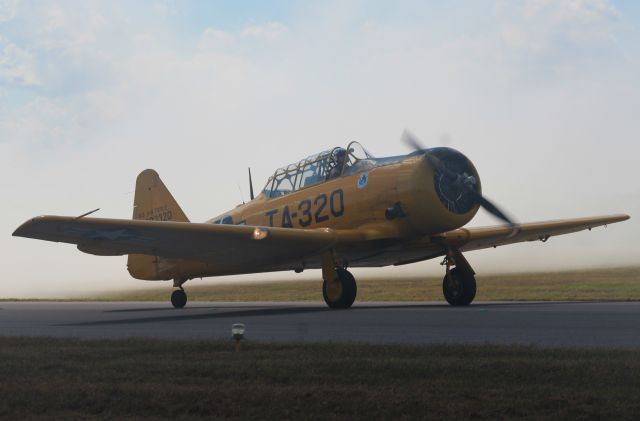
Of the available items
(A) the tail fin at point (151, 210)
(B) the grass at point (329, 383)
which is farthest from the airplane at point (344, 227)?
(B) the grass at point (329, 383)

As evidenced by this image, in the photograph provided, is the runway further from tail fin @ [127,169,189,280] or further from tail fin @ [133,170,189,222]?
tail fin @ [133,170,189,222]

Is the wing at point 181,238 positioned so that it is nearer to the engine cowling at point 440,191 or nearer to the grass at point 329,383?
the engine cowling at point 440,191

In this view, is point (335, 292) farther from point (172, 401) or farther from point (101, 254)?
point (172, 401)

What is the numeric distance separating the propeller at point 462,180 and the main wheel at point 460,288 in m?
1.85

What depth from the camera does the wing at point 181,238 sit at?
16391 mm

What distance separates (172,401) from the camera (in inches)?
242

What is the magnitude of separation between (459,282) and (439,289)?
13514 mm

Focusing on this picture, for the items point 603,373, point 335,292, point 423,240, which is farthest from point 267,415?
point 423,240

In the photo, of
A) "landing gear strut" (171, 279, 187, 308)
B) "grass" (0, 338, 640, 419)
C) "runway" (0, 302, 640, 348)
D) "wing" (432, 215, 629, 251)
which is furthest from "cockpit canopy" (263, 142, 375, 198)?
"grass" (0, 338, 640, 419)

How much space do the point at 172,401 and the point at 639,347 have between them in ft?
16.8

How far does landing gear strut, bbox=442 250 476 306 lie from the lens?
65.4 ft

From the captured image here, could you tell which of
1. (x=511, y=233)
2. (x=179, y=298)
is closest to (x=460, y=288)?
(x=511, y=233)

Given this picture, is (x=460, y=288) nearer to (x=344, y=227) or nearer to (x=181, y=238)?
(x=344, y=227)

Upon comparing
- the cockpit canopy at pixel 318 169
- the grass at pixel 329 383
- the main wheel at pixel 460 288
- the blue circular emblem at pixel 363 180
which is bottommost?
the grass at pixel 329 383
